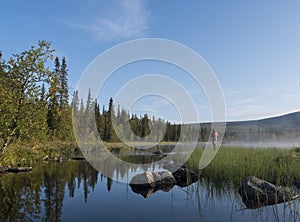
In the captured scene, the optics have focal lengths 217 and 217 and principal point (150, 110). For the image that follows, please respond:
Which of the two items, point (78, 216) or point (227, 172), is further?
point (227, 172)

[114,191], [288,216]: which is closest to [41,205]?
[114,191]

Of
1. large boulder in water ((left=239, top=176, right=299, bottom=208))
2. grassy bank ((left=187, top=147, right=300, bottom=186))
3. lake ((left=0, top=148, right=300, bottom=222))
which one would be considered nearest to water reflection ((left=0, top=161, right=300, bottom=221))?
lake ((left=0, top=148, right=300, bottom=222))

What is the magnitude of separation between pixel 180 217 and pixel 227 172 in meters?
5.25

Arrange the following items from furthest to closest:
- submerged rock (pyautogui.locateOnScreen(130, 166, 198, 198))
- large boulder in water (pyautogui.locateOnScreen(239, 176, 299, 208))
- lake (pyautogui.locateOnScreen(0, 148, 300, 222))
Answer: submerged rock (pyautogui.locateOnScreen(130, 166, 198, 198)) → large boulder in water (pyautogui.locateOnScreen(239, 176, 299, 208)) → lake (pyautogui.locateOnScreen(0, 148, 300, 222))

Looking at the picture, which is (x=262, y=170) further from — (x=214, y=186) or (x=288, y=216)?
(x=288, y=216)

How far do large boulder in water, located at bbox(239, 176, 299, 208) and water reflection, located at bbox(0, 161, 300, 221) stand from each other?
0.85ft

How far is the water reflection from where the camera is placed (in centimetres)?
607

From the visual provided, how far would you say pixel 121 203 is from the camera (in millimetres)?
7496

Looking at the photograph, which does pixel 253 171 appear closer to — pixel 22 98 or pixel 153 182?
pixel 153 182

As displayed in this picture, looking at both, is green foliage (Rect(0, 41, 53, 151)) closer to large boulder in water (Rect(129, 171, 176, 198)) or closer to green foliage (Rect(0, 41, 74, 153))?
green foliage (Rect(0, 41, 74, 153))

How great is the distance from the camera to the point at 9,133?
40.7ft

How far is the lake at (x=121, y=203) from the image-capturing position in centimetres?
605

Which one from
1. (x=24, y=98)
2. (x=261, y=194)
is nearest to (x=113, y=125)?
(x=24, y=98)

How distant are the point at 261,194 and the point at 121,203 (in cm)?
478
